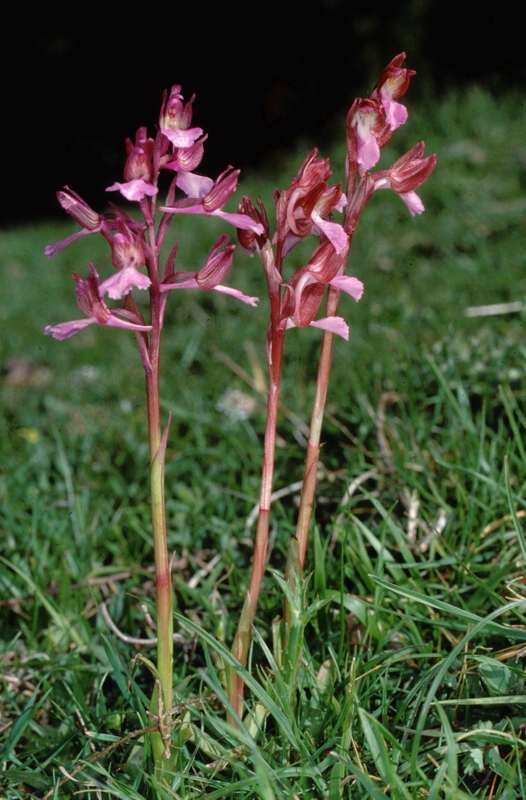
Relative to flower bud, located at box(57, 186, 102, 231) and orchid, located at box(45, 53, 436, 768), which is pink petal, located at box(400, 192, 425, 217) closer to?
orchid, located at box(45, 53, 436, 768)

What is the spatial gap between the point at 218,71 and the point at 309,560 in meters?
11.3

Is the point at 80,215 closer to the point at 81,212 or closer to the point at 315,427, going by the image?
the point at 81,212

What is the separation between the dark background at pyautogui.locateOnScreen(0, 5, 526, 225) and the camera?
836cm

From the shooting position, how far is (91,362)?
423 cm

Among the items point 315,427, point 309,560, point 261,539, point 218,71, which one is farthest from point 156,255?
point 218,71

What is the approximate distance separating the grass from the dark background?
16.9ft

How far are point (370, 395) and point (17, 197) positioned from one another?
14.6 metres

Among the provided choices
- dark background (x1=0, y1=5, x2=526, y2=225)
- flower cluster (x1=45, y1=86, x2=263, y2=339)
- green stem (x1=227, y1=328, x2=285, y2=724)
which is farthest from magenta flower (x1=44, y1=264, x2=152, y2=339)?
dark background (x1=0, y1=5, x2=526, y2=225)

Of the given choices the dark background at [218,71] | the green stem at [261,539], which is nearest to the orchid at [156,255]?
the green stem at [261,539]

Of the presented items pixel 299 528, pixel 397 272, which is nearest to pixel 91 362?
pixel 397 272

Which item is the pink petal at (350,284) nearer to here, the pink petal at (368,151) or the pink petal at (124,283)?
the pink petal at (368,151)

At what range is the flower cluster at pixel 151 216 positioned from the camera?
1.04m

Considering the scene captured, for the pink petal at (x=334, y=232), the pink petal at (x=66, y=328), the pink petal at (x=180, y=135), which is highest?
the pink petal at (x=180, y=135)

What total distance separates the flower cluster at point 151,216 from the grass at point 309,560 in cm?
54
